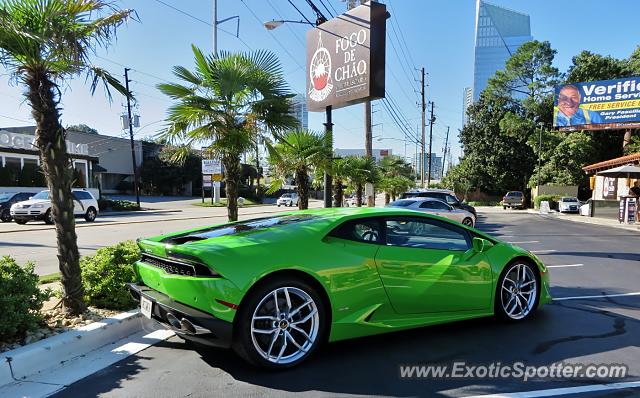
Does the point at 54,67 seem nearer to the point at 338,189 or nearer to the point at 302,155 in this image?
the point at 302,155

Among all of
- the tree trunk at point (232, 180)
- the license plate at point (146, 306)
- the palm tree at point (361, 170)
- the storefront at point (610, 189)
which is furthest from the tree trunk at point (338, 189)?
the storefront at point (610, 189)

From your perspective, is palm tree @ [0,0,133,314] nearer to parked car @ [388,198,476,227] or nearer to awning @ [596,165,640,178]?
parked car @ [388,198,476,227]

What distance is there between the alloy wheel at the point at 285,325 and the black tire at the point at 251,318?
15 mm

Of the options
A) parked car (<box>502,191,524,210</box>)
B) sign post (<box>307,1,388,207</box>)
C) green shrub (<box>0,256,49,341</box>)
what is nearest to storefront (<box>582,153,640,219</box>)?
parked car (<box>502,191,524,210</box>)

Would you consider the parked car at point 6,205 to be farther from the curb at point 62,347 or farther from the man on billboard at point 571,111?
the man on billboard at point 571,111

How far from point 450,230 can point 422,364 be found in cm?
151

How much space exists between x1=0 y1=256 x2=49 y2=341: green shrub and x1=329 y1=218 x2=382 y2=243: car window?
2.67m

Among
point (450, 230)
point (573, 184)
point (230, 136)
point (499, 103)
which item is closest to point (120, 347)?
point (450, 230)

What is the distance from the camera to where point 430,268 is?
176 inches

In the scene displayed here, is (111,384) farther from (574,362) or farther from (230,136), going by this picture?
(230,136)

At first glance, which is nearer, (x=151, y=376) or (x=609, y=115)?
(x=151, y=376)

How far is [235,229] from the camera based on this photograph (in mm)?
4570

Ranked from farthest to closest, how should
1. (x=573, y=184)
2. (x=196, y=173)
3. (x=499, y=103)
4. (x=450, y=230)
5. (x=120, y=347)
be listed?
(x=196, y=173) < (x=499, y=103) < (x=573, y=184) < (x=450, y=230) < (x=120, y=347)

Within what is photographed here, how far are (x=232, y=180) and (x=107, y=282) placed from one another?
3865 millimetres
